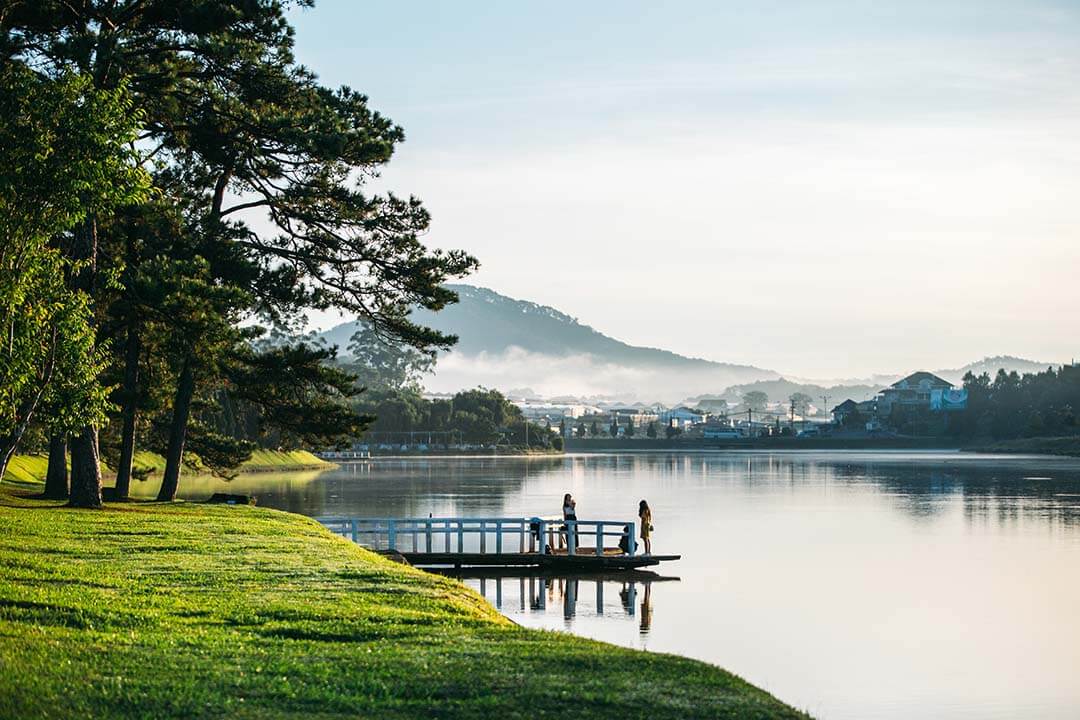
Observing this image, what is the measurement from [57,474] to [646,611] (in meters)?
21.0

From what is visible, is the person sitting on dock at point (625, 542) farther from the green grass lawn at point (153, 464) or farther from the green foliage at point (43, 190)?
the green foliage at point (43, 190)

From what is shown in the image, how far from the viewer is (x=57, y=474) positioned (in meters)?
43.5

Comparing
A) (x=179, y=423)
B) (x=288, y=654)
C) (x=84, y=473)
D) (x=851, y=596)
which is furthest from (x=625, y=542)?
(x=288, y=654)

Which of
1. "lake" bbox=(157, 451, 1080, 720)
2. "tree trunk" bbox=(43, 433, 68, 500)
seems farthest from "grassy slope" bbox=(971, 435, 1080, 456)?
"tree trunk" bbox=(43, 433, 68, 500)

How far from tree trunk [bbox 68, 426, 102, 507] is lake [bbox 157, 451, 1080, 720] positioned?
36.5 ft

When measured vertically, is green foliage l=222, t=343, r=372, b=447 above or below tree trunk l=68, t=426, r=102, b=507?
above

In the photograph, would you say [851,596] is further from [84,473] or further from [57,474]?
[57,474]

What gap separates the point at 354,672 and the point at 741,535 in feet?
137

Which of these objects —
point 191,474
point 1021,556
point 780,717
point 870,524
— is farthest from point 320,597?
point 191,474

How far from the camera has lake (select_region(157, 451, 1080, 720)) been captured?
2423 centimetres

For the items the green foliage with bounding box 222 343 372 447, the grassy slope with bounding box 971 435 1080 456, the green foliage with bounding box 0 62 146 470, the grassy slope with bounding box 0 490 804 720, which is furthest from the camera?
the grassy slope with bounding box 971 435 1080 456

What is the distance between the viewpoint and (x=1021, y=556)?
47.1 m

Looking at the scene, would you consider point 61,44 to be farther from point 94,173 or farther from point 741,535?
point 741,535

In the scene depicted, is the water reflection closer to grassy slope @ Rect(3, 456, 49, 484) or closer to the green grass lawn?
the green grass lawn
